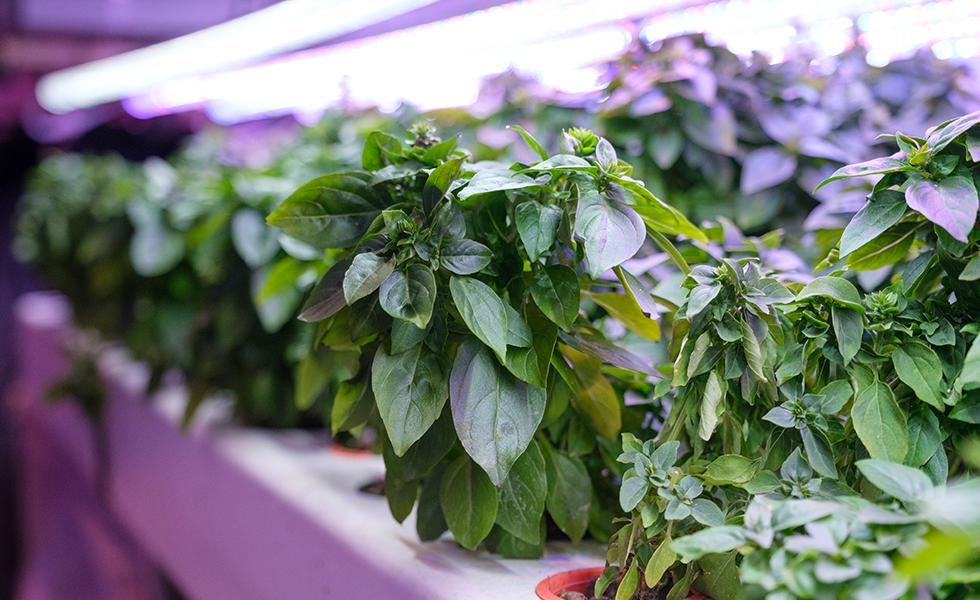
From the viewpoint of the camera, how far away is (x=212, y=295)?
61.9 inches

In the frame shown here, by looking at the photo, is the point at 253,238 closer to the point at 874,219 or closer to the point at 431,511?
the point at 431,511

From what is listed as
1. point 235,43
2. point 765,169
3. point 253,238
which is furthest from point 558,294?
point 235,43

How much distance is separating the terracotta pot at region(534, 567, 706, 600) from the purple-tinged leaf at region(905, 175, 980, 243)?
444mm

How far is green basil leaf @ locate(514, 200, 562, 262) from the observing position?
61 cm

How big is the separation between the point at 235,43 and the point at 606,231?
7.86 ft

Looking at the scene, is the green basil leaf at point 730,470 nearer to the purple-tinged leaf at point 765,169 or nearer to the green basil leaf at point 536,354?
the green basil leaf at point 536,354

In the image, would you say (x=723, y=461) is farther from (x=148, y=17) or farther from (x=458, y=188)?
(x=148, y=17)

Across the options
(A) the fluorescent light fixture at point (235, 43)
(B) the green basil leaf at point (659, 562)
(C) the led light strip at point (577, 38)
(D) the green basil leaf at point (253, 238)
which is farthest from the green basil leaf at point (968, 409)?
(A) the fluorescent light fixture at point (235, 43)

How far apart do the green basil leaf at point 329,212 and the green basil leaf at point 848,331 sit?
44cm

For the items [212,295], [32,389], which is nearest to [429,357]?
[212,295]

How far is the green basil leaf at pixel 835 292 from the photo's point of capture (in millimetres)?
548

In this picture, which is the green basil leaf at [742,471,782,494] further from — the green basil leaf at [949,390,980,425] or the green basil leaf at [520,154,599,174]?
the green basil leaf at [520,154,599,174]

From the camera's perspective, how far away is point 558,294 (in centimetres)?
65

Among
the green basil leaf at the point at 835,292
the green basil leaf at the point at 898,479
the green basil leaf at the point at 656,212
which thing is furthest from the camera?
the green basil leaf at the point at 656,212
